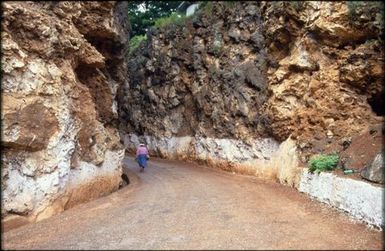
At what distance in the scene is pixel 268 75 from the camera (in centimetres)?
2117

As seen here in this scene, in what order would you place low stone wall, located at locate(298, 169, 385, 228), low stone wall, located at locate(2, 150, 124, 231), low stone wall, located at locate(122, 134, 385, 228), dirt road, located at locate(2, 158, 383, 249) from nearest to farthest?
dirt road, located at locate(2, 158, 383, 249) → low stone wall, located at locate(298, 169, 385, 228) → low stone wall, located at locate(122, 134, 385, 228) → low stone wall, located at locate(2, 150, 124, 231)

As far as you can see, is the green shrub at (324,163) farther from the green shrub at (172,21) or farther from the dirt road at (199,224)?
the green shrub at (172,21)

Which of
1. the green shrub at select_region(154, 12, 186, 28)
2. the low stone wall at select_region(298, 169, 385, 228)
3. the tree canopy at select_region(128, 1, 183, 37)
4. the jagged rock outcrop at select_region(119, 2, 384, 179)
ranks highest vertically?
the tree canopy at select_region(128, 1, 183, 37)

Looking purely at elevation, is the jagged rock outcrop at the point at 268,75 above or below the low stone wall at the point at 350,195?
above

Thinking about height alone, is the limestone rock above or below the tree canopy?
below

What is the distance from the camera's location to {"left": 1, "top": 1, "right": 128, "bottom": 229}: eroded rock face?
11656 millimetres

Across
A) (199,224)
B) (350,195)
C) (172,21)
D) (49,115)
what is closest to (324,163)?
(350,195)

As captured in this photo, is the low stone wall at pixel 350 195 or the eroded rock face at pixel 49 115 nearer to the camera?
the low stone wall at pixel 350 195

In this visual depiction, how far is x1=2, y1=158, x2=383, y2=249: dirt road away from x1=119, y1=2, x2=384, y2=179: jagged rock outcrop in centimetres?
375

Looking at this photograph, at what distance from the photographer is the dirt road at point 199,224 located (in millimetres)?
9032

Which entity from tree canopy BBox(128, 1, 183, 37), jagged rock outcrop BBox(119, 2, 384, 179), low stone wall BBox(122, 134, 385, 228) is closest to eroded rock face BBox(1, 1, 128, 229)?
low stone wall BBox(122, 134, 385, 228)

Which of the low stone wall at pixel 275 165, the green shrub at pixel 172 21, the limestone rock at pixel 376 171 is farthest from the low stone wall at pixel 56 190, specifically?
the green shrub at pixel 172 21

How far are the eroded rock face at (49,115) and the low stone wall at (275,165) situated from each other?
313 inches

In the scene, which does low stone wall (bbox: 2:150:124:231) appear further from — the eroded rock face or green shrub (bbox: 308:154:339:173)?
green shrub (bbox: 308:154:339:173)
